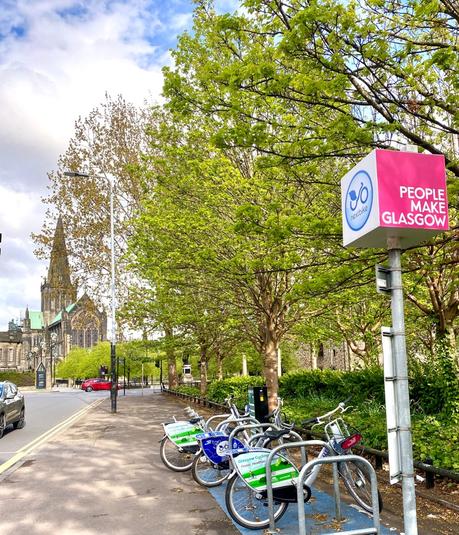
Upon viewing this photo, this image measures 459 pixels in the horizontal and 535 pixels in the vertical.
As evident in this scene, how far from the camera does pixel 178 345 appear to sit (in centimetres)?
2797

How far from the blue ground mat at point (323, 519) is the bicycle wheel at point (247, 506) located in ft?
0.33

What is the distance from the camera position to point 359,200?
13.8 ft

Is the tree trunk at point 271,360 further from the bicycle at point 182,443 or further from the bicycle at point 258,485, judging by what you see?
the bicycle at point 258,485

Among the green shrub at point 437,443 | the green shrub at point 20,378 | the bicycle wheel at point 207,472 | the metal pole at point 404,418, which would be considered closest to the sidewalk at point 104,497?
the bicycle wheel at point 207,472

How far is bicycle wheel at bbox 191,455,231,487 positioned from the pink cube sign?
201 inches

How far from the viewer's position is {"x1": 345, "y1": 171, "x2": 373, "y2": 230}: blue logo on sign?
4047mm

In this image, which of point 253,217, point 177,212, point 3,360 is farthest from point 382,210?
point 3,360

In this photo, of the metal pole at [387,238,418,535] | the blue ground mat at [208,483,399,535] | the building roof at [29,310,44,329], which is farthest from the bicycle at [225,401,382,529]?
the building roof at [29,310,44,329]

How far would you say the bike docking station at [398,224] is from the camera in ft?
12.7

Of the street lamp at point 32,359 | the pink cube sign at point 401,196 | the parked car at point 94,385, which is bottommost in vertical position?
the parked car at point 94,385

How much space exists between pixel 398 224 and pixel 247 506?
4110 millimetres

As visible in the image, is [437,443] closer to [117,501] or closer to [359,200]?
[117,501]

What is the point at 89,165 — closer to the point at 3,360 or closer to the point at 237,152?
the point at 237,152

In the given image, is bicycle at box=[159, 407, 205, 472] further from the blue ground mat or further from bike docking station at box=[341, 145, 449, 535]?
bike docking station at box=[341, 145, 449, 535]
